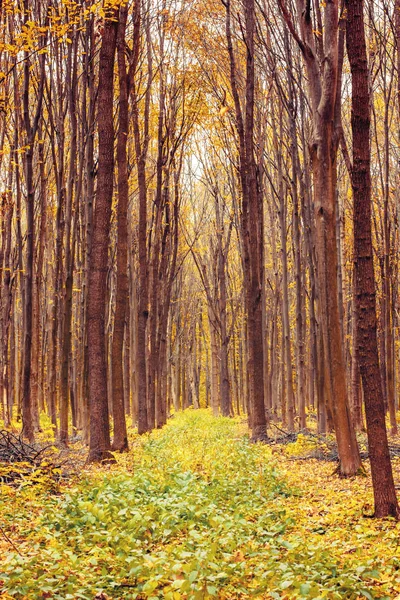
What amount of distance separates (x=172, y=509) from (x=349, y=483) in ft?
9.34

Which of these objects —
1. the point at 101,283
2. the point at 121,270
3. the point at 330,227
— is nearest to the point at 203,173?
the point at 121,270

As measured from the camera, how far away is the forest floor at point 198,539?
12.1 feet

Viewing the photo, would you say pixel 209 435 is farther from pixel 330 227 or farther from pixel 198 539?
pixel 198 539

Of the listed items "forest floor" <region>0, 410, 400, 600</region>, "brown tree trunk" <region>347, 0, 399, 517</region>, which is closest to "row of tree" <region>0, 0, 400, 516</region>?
"brown tree trunk" <region>347, 0, 399, 517</region>

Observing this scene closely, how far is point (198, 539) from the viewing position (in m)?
4.43

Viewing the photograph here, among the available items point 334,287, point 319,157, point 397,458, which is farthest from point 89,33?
point 397,458

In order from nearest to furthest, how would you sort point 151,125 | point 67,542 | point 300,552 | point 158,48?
1. point 300,552
2. point 67,542
3. point 158,48
4. point 151,125

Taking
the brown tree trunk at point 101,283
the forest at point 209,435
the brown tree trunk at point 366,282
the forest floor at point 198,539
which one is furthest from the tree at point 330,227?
the brown tree trunk at point 101,283

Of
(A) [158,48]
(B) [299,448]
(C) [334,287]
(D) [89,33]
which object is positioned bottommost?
(B) [299,448]

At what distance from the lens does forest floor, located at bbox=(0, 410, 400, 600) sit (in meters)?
3.69

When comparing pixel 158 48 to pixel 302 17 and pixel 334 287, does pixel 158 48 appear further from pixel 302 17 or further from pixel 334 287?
pixel 334 287

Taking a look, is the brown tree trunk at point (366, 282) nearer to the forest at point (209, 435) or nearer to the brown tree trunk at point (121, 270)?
the forest at point (209, 435)

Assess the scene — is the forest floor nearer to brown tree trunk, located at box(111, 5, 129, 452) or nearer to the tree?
the tree

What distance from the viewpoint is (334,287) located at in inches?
325
